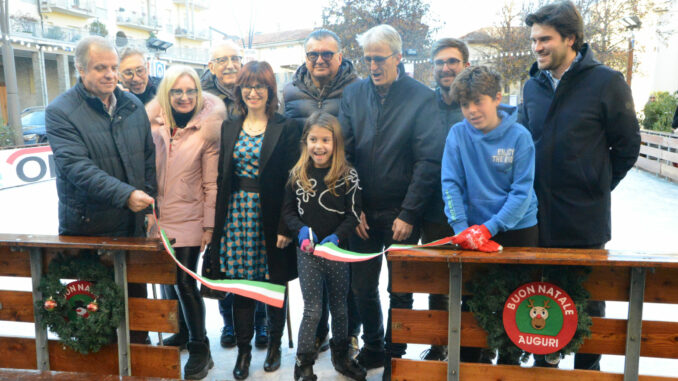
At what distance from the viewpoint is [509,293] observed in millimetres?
2186

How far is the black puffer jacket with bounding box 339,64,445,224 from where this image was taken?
107 inches

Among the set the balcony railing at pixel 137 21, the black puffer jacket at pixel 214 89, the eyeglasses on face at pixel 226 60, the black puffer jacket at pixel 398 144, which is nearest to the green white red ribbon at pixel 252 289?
the black puffer jacket at pixel 398 144

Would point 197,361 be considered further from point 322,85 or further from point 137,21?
point 137,21

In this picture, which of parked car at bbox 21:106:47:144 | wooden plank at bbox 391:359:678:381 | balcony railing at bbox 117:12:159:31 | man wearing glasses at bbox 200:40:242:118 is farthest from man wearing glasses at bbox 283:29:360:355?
balcony railing at bbox 117:12:159:31

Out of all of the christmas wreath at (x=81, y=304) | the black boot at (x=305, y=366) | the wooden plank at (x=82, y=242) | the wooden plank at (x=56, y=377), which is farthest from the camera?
the black boot at (x=305, y=366)

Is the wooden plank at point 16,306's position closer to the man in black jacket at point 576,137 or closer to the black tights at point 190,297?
the black tights at point 190,297

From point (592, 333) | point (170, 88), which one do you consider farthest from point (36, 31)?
point (592, 333)

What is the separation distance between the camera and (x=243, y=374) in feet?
9.47

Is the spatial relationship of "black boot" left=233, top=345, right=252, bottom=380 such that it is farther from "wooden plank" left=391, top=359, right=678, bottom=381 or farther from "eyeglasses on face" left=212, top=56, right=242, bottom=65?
"eyeglasses on face" left=212, top=56, right=242, bottom=65

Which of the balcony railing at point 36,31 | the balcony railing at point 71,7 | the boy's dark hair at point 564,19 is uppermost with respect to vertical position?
the balcony railing at point 71,7

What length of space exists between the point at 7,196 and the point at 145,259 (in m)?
8.26

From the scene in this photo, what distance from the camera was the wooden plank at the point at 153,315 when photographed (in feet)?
8.34

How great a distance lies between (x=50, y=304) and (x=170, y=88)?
1316 mm

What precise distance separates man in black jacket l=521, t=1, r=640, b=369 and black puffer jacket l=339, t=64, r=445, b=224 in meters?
0.56
